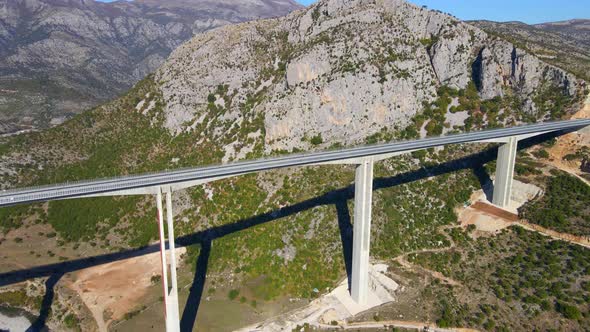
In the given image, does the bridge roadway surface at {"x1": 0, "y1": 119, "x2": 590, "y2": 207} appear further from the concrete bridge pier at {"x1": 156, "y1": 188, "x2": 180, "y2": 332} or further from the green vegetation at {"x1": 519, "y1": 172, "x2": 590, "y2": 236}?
the green vegetation at {"x1": 519, "y1": 172, "x2": 590, "y2": 236}

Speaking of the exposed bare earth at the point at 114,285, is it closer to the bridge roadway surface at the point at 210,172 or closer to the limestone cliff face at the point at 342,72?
the bridge roadway surface at the point at 210,172

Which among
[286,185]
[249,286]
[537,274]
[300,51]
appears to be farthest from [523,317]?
[300,51]

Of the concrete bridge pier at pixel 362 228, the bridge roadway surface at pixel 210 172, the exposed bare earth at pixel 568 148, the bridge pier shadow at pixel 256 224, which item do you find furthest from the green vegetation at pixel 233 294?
the exposed bare earth at pixel 568 148

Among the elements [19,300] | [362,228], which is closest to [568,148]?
[362,228]

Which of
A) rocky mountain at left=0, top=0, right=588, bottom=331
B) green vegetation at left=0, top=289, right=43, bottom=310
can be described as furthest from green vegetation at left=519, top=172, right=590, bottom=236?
green vegetation at left=0, top=289, right=43, bottom=310

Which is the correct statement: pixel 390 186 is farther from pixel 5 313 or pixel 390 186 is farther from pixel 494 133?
pixel 5 313

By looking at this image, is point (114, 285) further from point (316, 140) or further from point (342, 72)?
point (342, 72)
